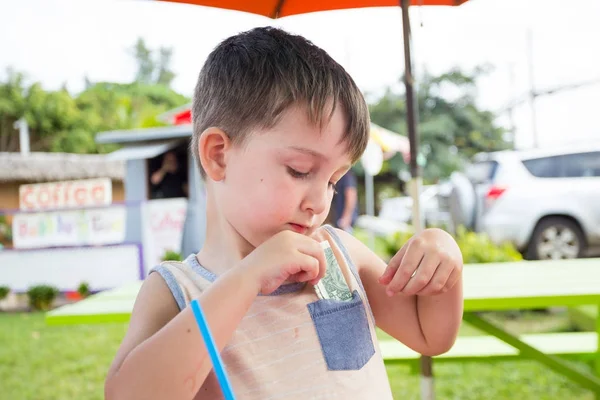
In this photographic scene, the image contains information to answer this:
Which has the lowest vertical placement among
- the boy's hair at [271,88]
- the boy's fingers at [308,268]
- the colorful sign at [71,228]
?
the colorful sign at [71,228]

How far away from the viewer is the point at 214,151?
97cm

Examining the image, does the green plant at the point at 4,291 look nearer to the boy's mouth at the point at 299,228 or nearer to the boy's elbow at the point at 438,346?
the boy's elbow at the point at 438,346

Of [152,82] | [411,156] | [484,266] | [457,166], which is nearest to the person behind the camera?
[411,156]

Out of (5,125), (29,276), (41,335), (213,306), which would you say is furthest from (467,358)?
(5,125)

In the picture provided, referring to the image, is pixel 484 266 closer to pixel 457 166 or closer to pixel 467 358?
pixel 467 358

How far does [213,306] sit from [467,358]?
7.47 ft

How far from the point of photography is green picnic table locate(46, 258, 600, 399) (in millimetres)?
2051

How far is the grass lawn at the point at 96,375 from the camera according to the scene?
3480 millimetres

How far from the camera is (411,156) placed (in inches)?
91.1

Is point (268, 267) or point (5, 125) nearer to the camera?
Result: point (268, 267)

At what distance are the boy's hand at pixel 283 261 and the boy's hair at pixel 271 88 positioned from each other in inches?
7.0

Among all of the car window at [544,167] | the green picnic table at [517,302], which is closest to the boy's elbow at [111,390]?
the green picnic table at [517,302]

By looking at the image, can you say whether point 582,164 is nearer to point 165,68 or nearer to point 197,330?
point 197,330

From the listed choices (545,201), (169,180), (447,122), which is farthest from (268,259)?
(447,122)
